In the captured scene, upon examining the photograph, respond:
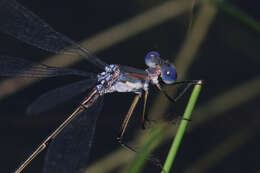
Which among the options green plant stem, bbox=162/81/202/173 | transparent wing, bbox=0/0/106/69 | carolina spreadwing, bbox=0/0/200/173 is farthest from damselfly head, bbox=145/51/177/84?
green plant stem, bbox=162/81/202/173

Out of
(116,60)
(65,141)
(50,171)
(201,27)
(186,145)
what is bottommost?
(50,171)

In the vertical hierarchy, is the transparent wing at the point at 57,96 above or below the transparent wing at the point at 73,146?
above

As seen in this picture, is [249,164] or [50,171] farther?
[249,164]

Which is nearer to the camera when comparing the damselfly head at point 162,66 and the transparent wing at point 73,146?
the damselfly head at point 162,66

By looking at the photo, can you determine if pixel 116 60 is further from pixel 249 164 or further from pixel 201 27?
pixel 249 164

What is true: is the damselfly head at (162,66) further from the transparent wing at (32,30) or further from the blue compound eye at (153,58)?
the transparent wing at (32,30)

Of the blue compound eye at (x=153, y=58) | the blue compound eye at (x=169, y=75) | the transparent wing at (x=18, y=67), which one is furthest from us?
the transparent wing at (x=18, y=67)

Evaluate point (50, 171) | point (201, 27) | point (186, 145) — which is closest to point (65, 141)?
point (50, 171)

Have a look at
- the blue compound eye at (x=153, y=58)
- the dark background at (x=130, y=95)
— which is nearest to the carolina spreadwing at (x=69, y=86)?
the blue compound eye at (x=153, y=58)
